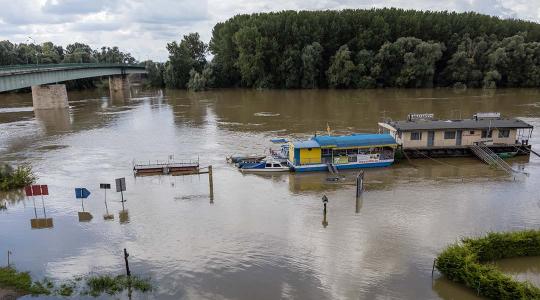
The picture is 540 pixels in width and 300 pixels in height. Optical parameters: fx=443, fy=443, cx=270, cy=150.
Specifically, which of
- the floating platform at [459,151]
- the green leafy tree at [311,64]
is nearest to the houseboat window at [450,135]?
→ the floating platform at [459,151]

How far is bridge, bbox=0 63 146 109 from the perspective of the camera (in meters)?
71.2

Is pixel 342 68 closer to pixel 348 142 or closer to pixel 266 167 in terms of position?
pixel 348 142

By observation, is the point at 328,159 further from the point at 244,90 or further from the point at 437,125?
the point at 244,90

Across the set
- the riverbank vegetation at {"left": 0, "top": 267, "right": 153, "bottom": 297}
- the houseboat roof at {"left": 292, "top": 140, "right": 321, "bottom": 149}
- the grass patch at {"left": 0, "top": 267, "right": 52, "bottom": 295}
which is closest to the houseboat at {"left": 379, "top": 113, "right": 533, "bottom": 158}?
the houseboat roof at {"left": 292, "top": 140, "right": 321, "bottom": 149}

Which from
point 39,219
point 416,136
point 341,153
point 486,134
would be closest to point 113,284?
point 39,219

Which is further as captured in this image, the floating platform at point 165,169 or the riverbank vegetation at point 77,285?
the floating platform at point 165,169

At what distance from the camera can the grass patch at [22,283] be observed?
74.0 ft

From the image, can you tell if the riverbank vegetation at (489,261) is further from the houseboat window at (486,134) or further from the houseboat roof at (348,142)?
the houseboat window at (486,134)

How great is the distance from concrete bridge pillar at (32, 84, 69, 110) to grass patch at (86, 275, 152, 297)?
8242 cm

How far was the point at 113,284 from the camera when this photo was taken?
75.7 feet

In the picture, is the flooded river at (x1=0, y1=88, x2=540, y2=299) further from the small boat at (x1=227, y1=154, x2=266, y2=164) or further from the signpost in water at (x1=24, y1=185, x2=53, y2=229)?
the small boat at (x1=227, y1=154, x2=266, y2=164)

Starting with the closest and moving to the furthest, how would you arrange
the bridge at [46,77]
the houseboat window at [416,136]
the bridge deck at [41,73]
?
the houseboat window at [416,136] < the bridge deck at [41,73] < the bridge at [46,77]

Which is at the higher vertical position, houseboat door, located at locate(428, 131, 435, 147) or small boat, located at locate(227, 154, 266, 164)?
houseboat door, located at locate(428, 131, 435, 147)

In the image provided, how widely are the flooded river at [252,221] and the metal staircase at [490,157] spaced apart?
1.28 metres
